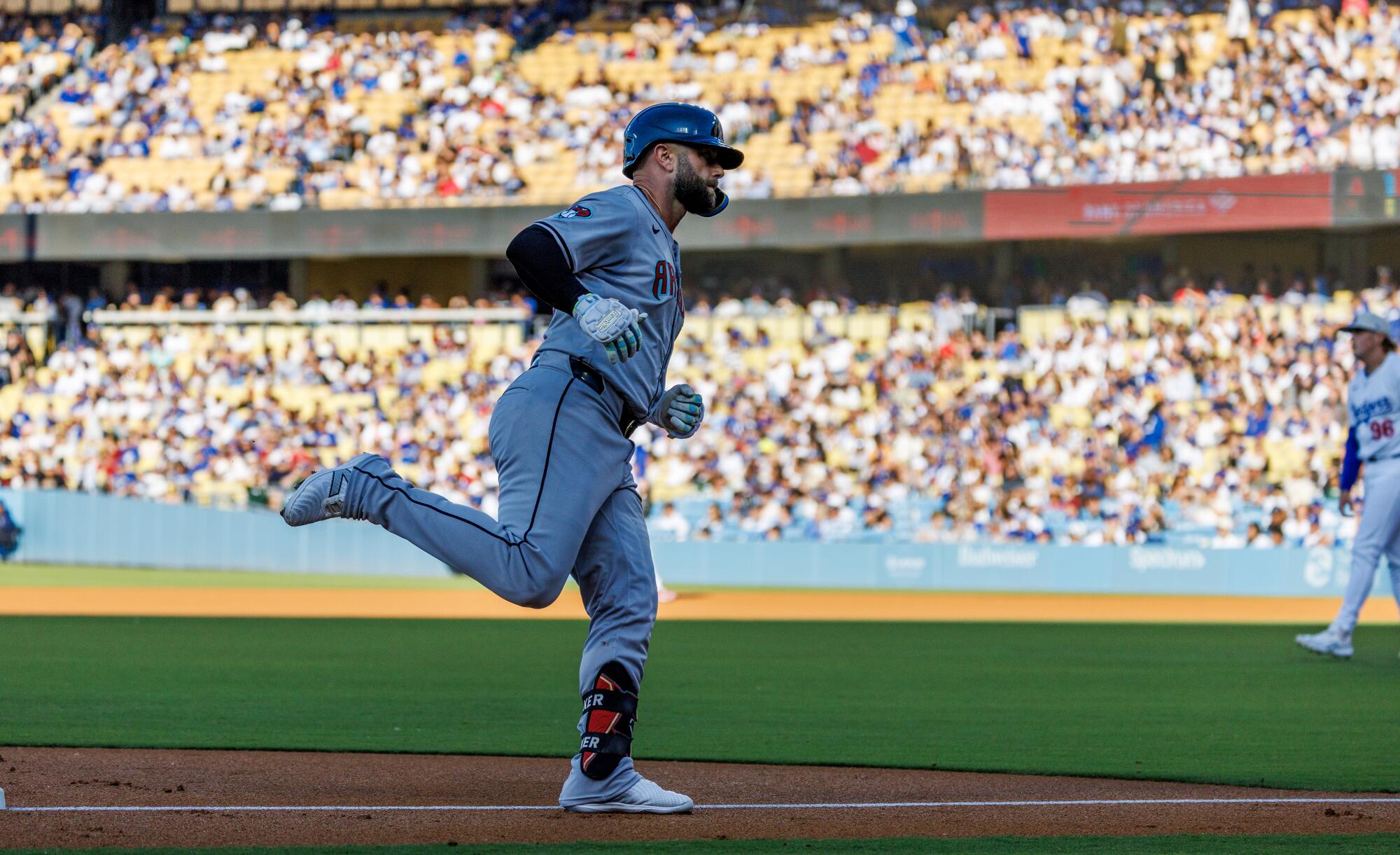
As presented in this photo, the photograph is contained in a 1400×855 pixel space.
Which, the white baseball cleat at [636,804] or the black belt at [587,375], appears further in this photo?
the white baseball cleat at [636,804]

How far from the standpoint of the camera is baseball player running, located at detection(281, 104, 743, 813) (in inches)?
185

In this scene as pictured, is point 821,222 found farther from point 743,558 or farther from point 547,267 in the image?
point 547,267

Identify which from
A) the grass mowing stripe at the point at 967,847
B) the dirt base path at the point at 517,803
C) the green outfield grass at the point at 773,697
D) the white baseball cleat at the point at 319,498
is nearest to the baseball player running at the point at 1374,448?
the green outfield grass at the point at 773,697

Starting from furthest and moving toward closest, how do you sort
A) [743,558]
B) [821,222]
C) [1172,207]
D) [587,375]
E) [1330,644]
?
[821,222], [1172,207], [743,558], [1330,644], [587,375]

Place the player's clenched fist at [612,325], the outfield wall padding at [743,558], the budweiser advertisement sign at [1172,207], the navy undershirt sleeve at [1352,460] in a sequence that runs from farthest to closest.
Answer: the budweiser advertisement sign at [1172,207] → the outfield wall padding at [743,558] → the navy undershirt sleeve at [1352,460] → the player's clenched fist at [612,325]

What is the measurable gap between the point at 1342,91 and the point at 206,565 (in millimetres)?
17583

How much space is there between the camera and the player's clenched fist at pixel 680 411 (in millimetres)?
5078

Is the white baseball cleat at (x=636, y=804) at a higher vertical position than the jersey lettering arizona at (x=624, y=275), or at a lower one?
lower

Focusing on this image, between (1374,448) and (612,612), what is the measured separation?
6.98m

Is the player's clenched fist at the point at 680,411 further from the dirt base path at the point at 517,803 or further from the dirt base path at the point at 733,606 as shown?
the dirt base path at the point at 733,606

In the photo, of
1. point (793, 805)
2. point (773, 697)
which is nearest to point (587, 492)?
point (793, 805)

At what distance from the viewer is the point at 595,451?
488 cm

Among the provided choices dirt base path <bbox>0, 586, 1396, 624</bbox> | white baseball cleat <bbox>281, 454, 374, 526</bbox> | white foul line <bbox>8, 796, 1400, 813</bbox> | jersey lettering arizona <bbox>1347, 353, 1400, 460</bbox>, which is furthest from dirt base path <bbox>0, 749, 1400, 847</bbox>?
dirt base path <bbox>0, 586, 1396, 624</bbox>

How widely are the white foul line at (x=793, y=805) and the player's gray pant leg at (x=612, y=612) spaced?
0.25m
